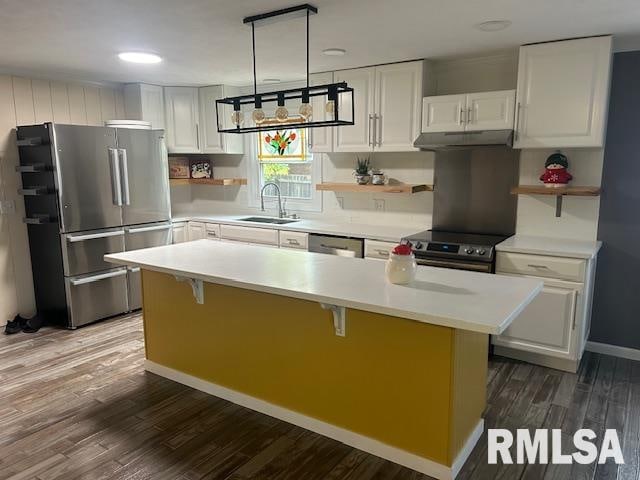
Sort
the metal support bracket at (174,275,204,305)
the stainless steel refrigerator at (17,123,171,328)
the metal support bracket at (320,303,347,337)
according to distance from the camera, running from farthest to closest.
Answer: the stainless steel refrigerator at (17,123,171,328)
the metal support bracket at (174,275,204,305)
the metal support bracket at (320,303,347,337)

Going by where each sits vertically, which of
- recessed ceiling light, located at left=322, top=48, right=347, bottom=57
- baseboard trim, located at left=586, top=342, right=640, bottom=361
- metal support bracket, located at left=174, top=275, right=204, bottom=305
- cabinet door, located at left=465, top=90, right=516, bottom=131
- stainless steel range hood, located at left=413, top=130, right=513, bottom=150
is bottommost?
baseboard trim, located at left=586, top=342, right=640, bottom=361

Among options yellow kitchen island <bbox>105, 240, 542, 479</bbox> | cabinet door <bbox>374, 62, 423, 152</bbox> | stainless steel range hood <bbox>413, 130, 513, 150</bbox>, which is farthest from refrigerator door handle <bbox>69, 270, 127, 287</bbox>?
stainless steel range hood <bbox>413, 130, 513, 150</bbox>

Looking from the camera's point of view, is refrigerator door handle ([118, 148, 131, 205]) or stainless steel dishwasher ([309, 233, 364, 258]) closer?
stainless steel dishwasher ([309, 233, 364, 258])

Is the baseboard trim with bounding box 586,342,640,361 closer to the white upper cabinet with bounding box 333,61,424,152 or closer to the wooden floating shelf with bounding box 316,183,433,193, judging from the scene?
the wooden floating shelf with bounding box 316,183,433,193

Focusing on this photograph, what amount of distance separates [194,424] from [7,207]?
9.70 feet

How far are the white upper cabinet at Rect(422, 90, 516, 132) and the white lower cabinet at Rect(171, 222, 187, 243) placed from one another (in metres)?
2.80

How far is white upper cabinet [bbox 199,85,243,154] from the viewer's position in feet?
16.7

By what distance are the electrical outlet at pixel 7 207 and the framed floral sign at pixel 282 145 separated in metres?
2.44

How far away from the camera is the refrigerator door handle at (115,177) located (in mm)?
4273

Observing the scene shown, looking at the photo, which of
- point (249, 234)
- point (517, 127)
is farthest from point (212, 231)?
point (517, 127)

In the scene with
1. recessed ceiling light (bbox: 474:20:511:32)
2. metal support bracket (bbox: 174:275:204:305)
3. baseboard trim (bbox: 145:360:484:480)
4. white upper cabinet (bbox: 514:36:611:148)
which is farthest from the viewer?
white upper cabinet (bbox: 514:36:611:148)

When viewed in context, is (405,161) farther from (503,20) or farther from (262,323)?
(262,323)

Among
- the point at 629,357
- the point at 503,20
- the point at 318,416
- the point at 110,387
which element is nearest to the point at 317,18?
the point at 503,20

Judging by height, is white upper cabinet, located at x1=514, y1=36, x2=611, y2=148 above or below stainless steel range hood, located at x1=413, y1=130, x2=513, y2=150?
above
